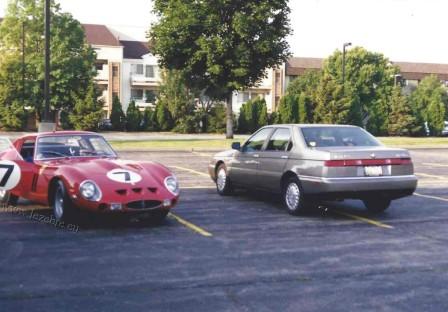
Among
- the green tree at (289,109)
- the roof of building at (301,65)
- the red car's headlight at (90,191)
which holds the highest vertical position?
the roof of building at (301,65)

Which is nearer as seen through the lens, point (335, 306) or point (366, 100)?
point (335, 306)

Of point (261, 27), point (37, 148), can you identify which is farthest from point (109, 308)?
point (261, 27)

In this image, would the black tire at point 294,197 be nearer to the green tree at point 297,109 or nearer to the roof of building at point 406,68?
the green tree at point 297,109

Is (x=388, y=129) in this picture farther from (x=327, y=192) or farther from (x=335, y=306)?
(x=335, y=306)

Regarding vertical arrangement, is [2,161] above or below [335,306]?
above

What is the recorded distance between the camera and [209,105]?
59781 millimetres

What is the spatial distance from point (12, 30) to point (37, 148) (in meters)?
51.6

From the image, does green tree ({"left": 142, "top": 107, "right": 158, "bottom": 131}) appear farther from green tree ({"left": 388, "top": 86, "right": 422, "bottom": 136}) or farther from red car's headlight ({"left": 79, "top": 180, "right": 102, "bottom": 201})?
red car's headlight ({"left": 79, "top": 180, "right": 102, "bottom": 201})

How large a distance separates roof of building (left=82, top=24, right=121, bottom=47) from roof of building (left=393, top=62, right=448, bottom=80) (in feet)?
152

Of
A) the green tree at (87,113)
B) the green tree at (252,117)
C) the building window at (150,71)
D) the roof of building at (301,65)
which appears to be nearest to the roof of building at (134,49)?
the building window at (150,71)

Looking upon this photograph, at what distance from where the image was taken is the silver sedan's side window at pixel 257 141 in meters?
11.1

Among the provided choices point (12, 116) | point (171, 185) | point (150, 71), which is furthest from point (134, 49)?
point (171, 185)

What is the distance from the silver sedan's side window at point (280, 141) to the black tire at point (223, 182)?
1565mm

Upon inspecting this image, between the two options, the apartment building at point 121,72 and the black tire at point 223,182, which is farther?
the apartment building at point 121,72
